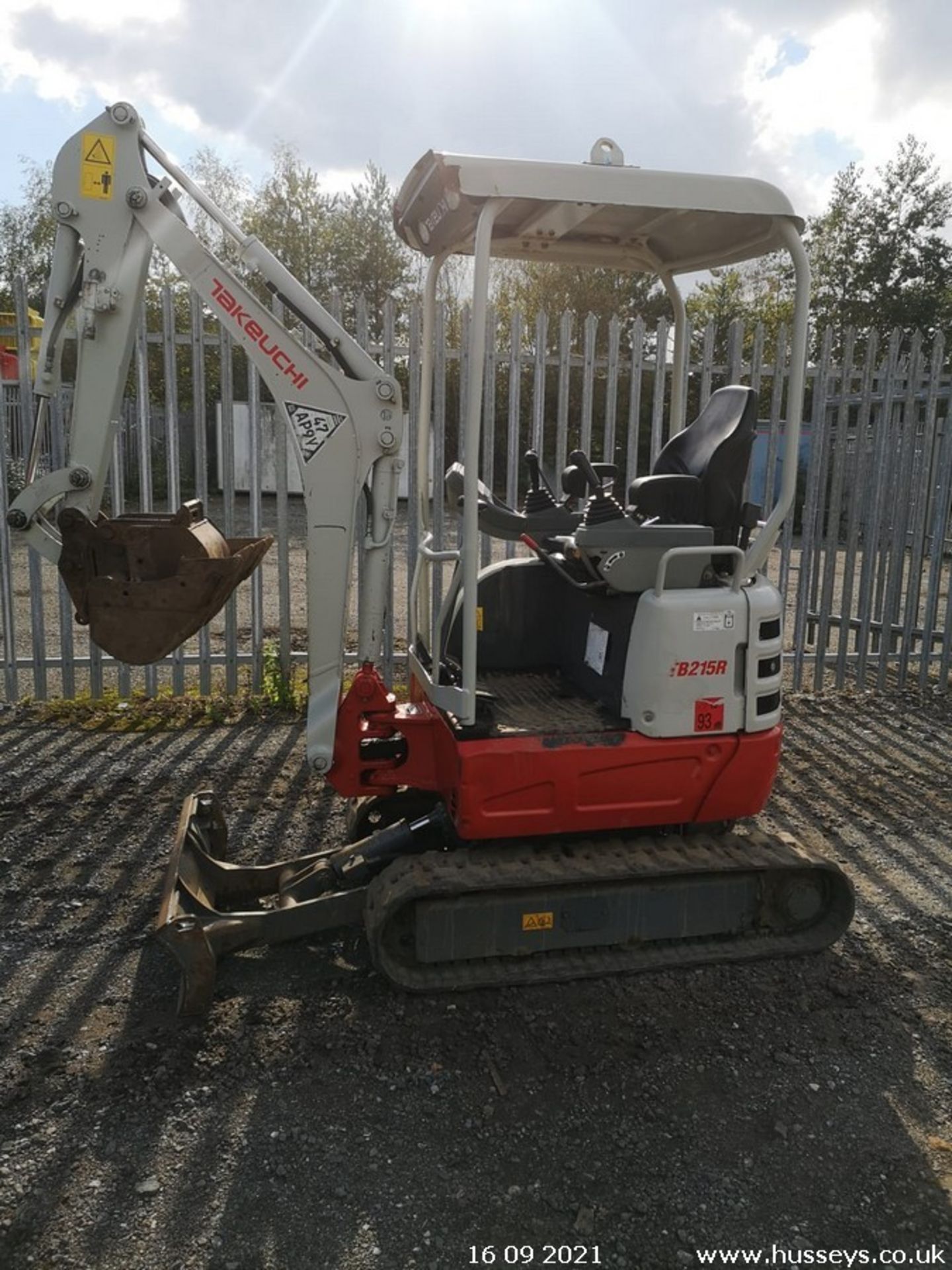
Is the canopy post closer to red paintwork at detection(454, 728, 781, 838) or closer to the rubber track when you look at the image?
red paintwork at detection(454, 728, 781, 838)

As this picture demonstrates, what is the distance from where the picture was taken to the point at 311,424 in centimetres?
367

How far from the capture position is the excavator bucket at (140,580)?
143 inches

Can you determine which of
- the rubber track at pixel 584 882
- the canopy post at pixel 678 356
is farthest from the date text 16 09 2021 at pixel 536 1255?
the canopy post at pixel 678 356

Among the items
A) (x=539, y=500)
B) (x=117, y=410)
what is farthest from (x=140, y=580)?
(x=539, y=500)

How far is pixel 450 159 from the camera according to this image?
126 inches

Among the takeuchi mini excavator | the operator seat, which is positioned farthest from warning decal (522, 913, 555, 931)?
the operator seat

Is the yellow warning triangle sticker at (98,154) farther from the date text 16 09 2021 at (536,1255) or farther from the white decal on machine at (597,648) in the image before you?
the date text 16 09 2021 at (536,1255)

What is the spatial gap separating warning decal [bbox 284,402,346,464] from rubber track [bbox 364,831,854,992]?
1.66 metres

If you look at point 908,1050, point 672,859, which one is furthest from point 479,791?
point 908,1050

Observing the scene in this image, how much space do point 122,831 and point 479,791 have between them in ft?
7.94

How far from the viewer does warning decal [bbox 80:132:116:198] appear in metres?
3.59

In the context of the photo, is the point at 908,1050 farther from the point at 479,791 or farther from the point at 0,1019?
the point at 0,1019

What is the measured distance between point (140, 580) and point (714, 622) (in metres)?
2.26

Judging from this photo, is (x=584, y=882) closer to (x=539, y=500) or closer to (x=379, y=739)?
(x=379, y=739)
